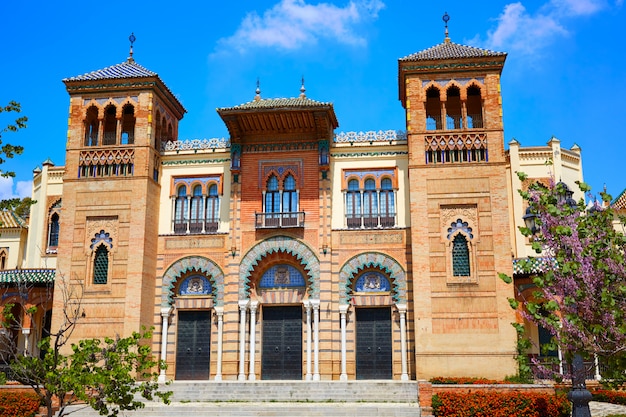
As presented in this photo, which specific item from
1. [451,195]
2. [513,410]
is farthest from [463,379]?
[451,195]

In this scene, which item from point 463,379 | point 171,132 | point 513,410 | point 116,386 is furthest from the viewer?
point 171,132

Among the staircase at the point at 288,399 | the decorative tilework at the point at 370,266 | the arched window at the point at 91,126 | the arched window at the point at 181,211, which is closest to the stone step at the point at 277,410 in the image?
the staircase at the point at 288,399

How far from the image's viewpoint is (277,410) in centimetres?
1784

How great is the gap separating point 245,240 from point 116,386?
11951 millimetres

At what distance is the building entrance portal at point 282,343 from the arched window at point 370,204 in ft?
12.0

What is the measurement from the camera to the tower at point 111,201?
22250mm

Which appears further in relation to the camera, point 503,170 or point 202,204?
point 202,204

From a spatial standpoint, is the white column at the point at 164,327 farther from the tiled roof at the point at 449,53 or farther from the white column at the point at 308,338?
the tiled roof at the point at 449,53

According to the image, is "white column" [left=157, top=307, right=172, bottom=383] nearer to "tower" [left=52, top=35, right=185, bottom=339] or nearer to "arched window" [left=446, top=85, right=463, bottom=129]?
"tower" [left=52, top=35, right=185, bottom=339]

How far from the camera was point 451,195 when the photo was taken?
71.9 feet

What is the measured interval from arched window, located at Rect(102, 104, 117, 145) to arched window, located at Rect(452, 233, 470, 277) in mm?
12315

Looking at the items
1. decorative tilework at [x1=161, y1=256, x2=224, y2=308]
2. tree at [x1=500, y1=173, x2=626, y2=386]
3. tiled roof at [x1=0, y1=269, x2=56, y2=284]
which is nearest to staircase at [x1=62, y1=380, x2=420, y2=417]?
decorative tilework at [x1=161, y1=256, x2=224, y2=308]

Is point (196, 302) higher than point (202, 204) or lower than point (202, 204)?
lower

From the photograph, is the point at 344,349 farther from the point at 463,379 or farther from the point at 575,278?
the point at 575,278
